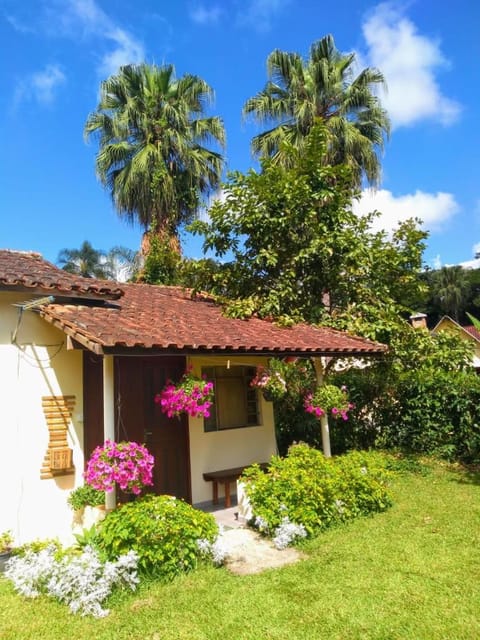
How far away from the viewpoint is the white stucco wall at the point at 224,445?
315 inches

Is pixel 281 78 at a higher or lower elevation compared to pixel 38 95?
higher

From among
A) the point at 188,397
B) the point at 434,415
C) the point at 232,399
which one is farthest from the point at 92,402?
the point at 434,415

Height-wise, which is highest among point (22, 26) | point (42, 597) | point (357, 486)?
point (22, 26)

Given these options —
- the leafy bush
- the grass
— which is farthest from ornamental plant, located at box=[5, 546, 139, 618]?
the leafy bush

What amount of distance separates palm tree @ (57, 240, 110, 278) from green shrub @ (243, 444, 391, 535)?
82.1 ft

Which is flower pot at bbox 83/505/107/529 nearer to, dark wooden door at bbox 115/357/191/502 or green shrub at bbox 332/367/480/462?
dark wooden door at bbox 115/357/191/502

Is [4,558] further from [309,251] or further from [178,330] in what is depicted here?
[309,251]

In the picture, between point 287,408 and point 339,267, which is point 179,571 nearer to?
point 339,267

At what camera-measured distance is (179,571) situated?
4.95 m

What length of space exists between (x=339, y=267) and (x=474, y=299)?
47.5 meters

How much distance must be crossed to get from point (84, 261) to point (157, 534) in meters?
27.7

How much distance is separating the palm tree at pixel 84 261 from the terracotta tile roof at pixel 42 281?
872 inches

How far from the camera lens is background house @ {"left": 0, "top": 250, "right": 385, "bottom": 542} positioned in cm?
595

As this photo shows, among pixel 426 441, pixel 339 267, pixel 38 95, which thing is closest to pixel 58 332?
pixel 339 267
